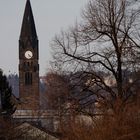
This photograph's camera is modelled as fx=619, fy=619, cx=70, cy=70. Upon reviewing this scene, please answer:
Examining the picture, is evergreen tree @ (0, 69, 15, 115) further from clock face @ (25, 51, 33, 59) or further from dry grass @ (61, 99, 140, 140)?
clock face @ (25, 51, 33, 59)

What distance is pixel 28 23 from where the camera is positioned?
106m

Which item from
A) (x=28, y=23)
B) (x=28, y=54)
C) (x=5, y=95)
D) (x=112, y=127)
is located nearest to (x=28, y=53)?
(x=28, y=54)

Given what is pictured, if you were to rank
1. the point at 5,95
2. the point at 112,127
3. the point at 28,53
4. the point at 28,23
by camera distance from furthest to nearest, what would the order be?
the point at 28,53, the point at 28,23, the point at 5,95, the point at 112,127

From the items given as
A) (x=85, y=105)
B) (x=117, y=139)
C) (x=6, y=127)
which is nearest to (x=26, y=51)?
(x=6, y=127)

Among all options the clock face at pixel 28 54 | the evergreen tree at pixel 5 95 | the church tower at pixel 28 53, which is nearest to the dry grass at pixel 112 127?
the evergreen tree at pixel 5 95

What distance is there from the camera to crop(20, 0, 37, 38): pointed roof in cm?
10675

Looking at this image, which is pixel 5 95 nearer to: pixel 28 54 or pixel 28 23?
pixel 28 23

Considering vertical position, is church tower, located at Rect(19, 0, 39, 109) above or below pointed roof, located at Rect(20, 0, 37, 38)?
below

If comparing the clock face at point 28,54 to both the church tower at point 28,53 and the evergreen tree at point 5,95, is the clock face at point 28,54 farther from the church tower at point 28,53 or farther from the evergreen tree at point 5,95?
the evergreen tree at point 5,95

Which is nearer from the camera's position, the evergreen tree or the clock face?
the evergreen tree

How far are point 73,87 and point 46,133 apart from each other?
16508 mm

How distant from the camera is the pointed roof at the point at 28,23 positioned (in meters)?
107

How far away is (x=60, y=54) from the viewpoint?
2822cm

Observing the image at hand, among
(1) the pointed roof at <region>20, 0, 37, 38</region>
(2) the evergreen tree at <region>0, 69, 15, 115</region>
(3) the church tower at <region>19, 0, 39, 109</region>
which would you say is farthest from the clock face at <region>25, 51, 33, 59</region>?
(2) the evergreen tree at <region>0, 69, 15, 115</region>
